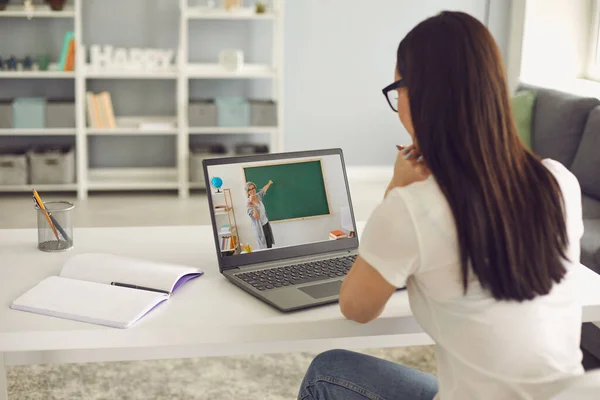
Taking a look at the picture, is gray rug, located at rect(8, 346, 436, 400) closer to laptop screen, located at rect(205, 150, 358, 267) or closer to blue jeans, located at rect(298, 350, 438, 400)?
laptop screen, located at rect(205, 150, 358, 267)

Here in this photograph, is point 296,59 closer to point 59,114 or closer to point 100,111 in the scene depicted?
point 100,111

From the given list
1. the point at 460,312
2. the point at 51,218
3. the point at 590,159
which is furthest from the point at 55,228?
the point at 590,159

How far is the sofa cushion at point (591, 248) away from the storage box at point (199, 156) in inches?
99.9

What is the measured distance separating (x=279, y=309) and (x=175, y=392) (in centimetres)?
120

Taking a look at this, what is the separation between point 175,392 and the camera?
2469 millimetres

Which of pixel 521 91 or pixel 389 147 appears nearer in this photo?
pixel 521 91

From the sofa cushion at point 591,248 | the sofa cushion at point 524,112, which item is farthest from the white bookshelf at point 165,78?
the sofa cushion at point 591,248

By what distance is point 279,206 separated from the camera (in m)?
1.70

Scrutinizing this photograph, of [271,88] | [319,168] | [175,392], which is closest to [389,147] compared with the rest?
[271,88]

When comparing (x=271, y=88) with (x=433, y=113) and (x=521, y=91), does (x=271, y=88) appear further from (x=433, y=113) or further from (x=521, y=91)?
Answer: (x=433, y=113)

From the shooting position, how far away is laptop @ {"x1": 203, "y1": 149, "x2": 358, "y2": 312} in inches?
63.3

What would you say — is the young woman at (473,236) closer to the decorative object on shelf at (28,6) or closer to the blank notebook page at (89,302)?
the blank notebook page at (89,302)

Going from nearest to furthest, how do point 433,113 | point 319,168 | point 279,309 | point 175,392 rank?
point 433,113 → point 279,309 → point 319,168 → point 175,392

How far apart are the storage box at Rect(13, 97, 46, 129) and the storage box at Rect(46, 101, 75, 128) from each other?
0.10 feet
